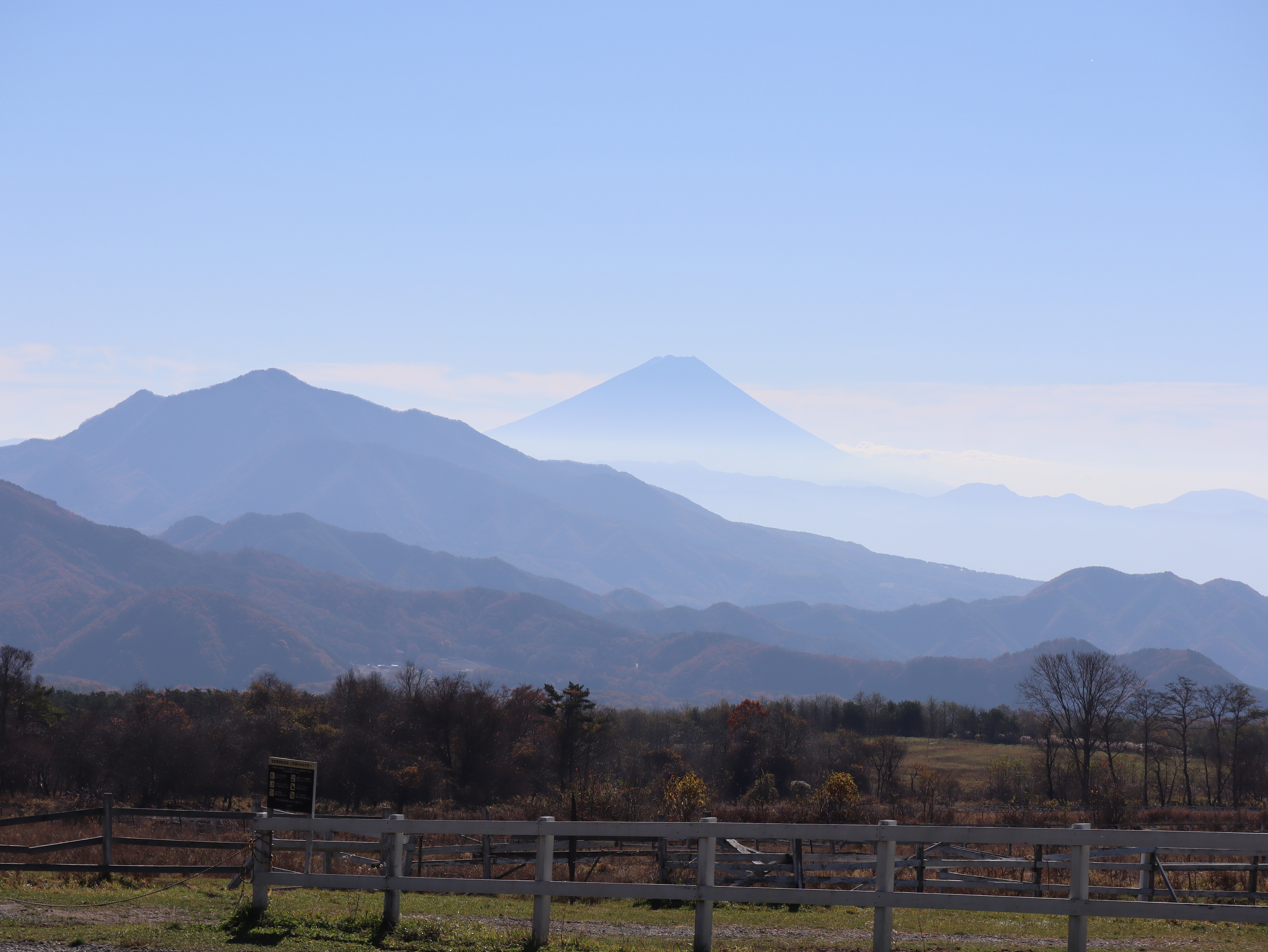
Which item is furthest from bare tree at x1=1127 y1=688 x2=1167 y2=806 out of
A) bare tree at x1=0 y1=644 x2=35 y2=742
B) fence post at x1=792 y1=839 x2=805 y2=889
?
bare tree at x1=0 y1=644 x2=35 y2=742

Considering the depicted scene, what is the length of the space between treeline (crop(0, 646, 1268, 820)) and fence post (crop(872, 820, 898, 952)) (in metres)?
39.2

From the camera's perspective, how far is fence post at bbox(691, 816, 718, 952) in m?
9.03

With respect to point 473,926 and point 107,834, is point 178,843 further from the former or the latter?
point 473,926

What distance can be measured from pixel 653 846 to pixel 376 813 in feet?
113

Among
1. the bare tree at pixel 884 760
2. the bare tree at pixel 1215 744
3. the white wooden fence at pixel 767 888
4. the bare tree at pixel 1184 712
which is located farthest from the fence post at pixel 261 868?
the bare tree at pixel 1184 712

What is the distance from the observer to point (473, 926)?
11195mm

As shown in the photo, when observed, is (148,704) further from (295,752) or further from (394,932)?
(394,932)

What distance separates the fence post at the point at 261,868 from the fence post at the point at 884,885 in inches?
282

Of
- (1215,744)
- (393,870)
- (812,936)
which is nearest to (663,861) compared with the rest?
(812,936)

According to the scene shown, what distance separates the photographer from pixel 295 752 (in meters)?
73.6

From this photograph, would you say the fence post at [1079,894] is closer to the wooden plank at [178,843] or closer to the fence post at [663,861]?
the fence post at [663,861]

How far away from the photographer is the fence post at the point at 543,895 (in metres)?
9.47

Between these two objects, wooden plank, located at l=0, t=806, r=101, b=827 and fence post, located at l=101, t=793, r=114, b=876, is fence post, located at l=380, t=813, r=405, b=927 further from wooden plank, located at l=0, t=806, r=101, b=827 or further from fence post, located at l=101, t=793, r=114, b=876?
wooden plank, located at l=0, t=806, r=101, b=827

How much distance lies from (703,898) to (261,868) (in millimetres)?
5797
